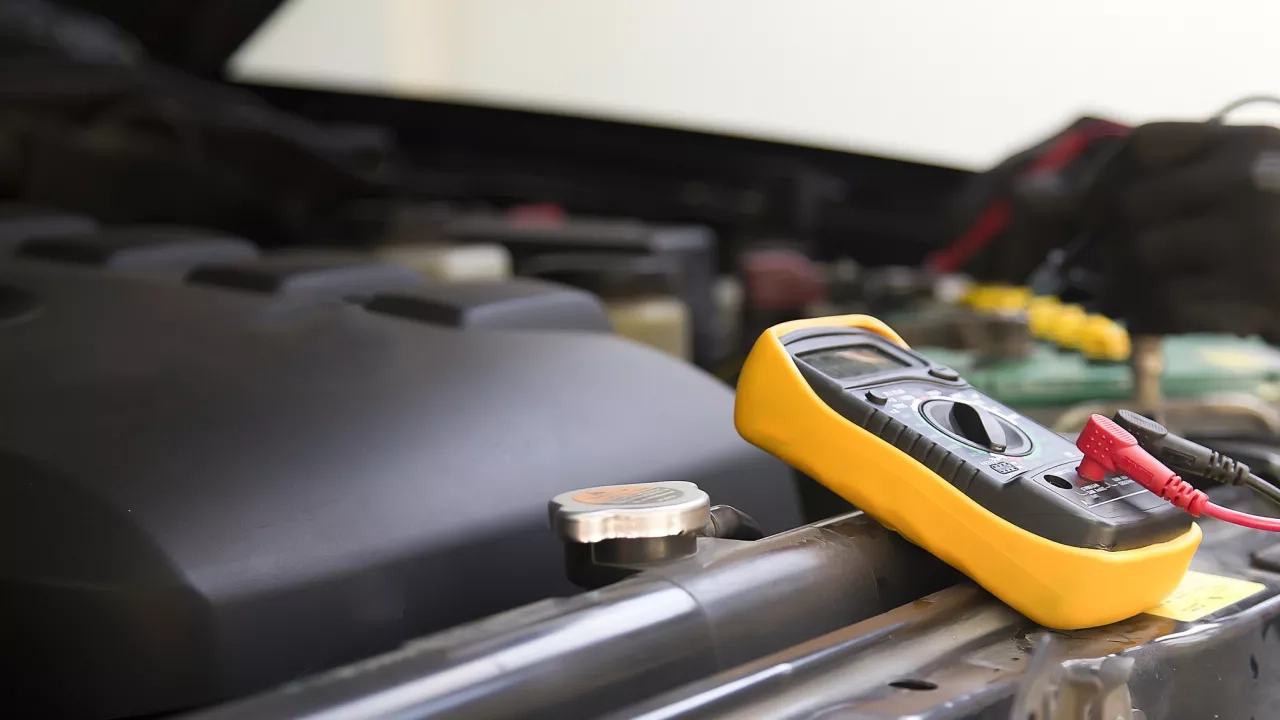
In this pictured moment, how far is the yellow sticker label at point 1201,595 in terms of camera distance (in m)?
0.42

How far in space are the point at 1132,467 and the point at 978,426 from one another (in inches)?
2.3

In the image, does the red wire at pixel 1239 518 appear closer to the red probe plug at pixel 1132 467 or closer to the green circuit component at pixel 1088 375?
the red probe plug at pixel 1132 467

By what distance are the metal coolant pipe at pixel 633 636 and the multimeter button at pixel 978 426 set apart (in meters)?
0.05

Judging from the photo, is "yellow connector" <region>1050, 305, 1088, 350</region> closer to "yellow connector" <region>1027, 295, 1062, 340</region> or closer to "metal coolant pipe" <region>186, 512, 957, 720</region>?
"yellow connector" <region>1027, 295, 1062, 340</region>

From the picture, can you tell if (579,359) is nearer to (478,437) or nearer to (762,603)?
(478,437)

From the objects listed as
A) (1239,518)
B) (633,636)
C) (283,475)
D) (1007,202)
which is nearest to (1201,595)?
(1239,518)

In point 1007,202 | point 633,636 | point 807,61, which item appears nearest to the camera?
point 633,636

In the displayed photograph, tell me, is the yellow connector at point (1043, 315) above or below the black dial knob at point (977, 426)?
below

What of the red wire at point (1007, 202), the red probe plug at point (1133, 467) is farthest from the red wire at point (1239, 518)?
the red wire at point (1007, 202)

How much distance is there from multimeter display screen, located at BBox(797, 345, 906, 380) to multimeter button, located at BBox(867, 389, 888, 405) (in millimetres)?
13

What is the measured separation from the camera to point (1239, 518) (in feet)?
1.41

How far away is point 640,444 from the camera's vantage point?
1.75ft

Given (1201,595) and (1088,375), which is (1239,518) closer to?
(1201,595)

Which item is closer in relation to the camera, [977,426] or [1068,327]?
[977,426]
